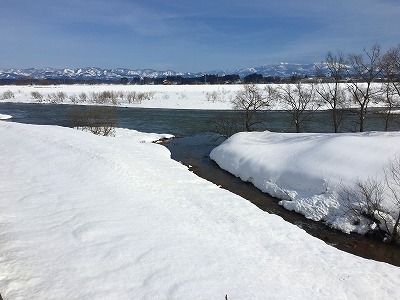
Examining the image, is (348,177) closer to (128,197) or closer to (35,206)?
(128,197)

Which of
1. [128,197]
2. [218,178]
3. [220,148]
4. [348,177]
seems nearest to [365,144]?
[348,177]

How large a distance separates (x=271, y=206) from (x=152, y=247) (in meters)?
7.60

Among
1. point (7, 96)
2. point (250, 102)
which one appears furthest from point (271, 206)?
point (7, 96)

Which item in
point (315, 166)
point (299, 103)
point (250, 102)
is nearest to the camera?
point (315, 166)

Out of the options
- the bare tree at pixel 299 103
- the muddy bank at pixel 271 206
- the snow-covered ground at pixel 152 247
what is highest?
the bare tree at pixel 299 103

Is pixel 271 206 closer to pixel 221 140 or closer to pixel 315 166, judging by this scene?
pixel 315 166

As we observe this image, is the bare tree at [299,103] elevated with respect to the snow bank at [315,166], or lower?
elevated

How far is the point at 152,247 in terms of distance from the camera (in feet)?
30.4

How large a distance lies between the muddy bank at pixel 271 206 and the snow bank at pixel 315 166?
429 millimetres

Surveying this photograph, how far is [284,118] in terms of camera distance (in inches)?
1663

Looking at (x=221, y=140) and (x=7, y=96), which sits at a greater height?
(x=7, y=96)

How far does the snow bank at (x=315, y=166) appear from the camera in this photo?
1404 cm

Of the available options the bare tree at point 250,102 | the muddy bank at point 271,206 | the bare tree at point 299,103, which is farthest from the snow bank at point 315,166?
the bare tree at point 250,102

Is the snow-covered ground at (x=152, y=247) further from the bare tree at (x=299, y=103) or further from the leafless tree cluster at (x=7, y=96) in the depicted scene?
the leafless tree cluster at (x=7, y=96)
